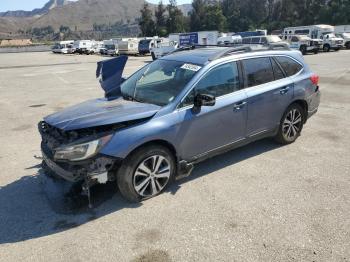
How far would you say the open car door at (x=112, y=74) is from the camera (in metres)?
5.38

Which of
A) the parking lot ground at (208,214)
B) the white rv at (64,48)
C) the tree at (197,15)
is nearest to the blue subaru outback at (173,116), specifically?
the parking lot ground at (208,214)

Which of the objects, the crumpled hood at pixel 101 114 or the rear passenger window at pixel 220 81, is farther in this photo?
the rear passenger window at pixel 220 81

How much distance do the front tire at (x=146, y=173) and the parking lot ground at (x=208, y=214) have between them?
0.16 meters

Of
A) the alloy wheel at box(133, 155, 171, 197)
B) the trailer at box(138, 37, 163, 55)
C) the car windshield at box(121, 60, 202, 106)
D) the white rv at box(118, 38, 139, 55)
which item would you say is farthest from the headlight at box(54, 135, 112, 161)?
the white rv at box(118, 38, 139, 55)

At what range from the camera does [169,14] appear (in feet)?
A: 284

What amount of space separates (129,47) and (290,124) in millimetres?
41139

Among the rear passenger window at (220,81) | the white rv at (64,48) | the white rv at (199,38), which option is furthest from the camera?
the white rv at (64,48)

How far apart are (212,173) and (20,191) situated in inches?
105

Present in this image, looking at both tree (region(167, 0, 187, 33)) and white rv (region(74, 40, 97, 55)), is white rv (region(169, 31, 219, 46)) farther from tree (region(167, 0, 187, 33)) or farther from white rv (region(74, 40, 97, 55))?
tree (region(167, 0, 187, 33))

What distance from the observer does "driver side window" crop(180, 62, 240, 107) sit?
15.5ft

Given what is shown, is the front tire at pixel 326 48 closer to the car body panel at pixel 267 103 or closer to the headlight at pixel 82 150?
the car body panel at pixel 267 103

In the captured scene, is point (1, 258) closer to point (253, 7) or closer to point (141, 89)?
point (141, 89)

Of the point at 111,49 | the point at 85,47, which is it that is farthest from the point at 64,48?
the point at 111,49

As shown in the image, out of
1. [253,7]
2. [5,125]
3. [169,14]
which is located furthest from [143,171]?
[253,7]
